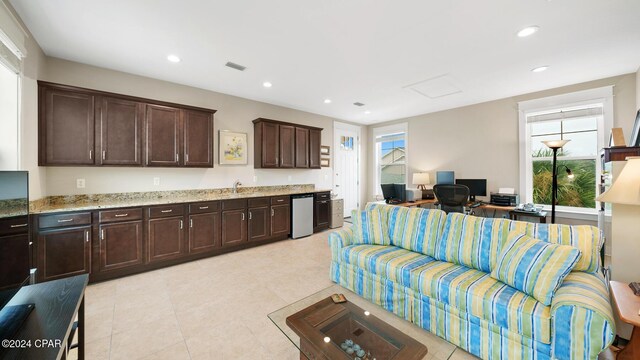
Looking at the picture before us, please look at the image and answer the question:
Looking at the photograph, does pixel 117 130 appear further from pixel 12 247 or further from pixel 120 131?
pixel 12 247

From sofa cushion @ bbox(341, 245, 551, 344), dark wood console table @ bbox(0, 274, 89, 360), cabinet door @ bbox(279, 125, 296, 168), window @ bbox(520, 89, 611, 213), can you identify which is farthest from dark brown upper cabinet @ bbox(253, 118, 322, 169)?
window @ bbox(520, 89, 611, 213)

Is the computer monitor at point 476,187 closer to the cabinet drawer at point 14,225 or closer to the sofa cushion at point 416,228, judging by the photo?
the sofa cushion at point 416,228

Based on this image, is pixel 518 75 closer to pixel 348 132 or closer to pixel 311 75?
pixel 311 75

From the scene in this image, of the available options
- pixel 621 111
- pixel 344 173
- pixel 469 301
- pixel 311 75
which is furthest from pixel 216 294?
pixel 621 111

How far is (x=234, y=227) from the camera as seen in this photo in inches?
158

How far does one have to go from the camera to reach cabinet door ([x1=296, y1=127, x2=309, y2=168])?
5.22 meters

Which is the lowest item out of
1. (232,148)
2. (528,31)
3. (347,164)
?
(347,164)

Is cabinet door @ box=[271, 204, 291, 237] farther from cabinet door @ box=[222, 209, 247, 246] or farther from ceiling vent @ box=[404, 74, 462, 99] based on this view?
ceiling vent @ box=[404, 74, 462, 99]

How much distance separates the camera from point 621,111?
3621 millimetres

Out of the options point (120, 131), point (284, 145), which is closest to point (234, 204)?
point (284, 145)

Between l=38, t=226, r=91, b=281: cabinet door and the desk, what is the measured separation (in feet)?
15.1

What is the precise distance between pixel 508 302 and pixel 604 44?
10.7 ft

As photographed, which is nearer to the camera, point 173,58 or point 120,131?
point 173,58

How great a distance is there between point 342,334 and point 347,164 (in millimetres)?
5460
